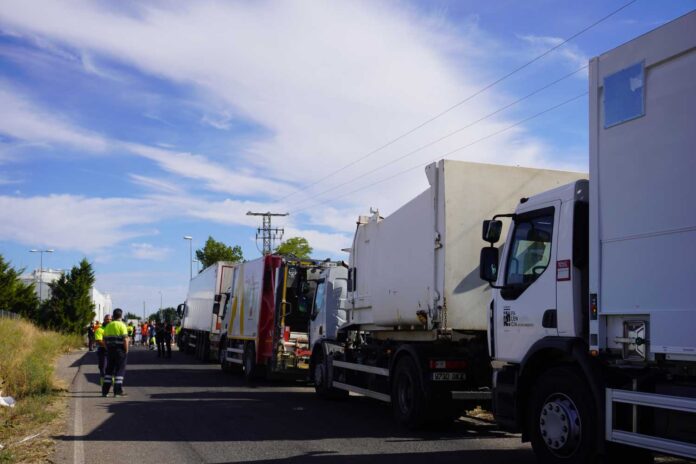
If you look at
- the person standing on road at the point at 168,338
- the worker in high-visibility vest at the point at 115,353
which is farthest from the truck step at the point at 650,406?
the person standing on road at the point at 168,338

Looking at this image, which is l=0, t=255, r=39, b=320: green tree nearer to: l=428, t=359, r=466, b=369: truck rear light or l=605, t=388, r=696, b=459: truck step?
l=428, t=359, r=466, b=369: truck rear light

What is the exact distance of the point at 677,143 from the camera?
5516 mm

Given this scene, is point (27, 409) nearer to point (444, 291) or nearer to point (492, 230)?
point (444, 291)

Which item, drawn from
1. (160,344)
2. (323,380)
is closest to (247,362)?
(323,380)

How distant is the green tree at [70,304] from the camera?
45.0 metres

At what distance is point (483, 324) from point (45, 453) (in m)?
5.63

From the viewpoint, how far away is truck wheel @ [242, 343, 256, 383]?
58.4ft

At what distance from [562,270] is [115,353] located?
10040 millimetres

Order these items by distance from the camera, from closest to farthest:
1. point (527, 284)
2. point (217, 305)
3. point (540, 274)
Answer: point (540, 274), point (527, 284), point (217, 305)

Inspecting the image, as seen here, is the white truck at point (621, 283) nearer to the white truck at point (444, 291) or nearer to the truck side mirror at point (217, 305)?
the white truck at point (444, 291)

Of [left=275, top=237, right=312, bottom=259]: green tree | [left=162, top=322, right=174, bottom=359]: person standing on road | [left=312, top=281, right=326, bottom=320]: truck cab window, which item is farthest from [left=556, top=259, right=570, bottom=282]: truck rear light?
[left=275, top=237, right=312, bottom=259]: green tree

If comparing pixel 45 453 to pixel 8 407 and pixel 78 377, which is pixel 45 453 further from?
pixel 78 377

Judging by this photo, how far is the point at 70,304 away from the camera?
45.3 m

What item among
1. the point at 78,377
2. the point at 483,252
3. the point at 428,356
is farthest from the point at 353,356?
the point at 78,377
